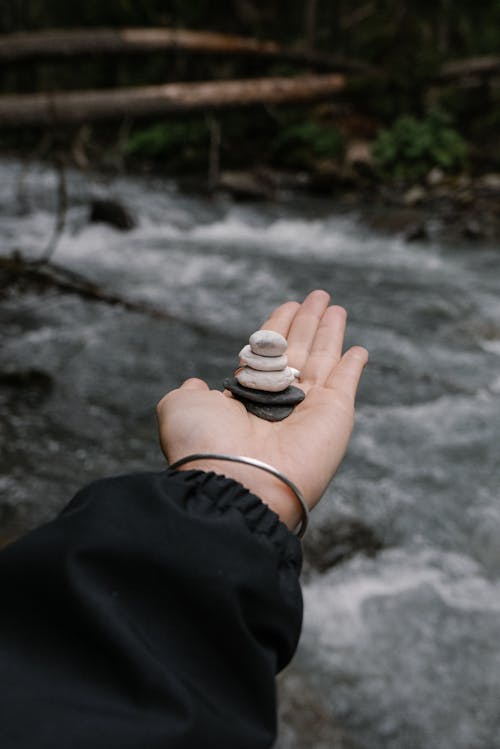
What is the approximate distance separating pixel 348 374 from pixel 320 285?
666 centimetres

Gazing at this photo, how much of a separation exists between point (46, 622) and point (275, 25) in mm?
21909

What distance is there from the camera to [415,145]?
14.2 meters

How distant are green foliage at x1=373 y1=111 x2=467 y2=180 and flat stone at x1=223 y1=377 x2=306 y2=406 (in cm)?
1302

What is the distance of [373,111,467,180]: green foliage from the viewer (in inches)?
555

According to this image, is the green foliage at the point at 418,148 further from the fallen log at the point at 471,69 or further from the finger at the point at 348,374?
the finger at the point at 348,374

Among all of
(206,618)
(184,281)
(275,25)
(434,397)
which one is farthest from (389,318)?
(275,25)

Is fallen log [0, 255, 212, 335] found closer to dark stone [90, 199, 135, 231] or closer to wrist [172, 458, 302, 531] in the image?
dark stone [90, 199, 135, 231]

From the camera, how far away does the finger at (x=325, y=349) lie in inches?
99.6

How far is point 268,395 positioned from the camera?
221cm

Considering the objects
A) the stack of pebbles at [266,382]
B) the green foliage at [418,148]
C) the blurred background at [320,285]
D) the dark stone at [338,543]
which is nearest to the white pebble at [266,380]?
the stack of pebbles at [266,382]

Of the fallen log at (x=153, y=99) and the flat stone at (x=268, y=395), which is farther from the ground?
the flat stone at (x=268, y=395)

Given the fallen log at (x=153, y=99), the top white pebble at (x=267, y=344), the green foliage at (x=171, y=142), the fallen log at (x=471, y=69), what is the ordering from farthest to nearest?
the green foliage at (x=171, y=142) → the fallen log at (x=471, y=69) → the fallen log at (x=153, y=99) → the top white pebble at (x=267, y=344)

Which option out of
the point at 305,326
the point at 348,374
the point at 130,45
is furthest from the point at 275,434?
the point at 130,45

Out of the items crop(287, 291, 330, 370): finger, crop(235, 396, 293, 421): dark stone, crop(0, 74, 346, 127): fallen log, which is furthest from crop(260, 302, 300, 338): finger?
crop(0, 74, 346, 127): fallen log
